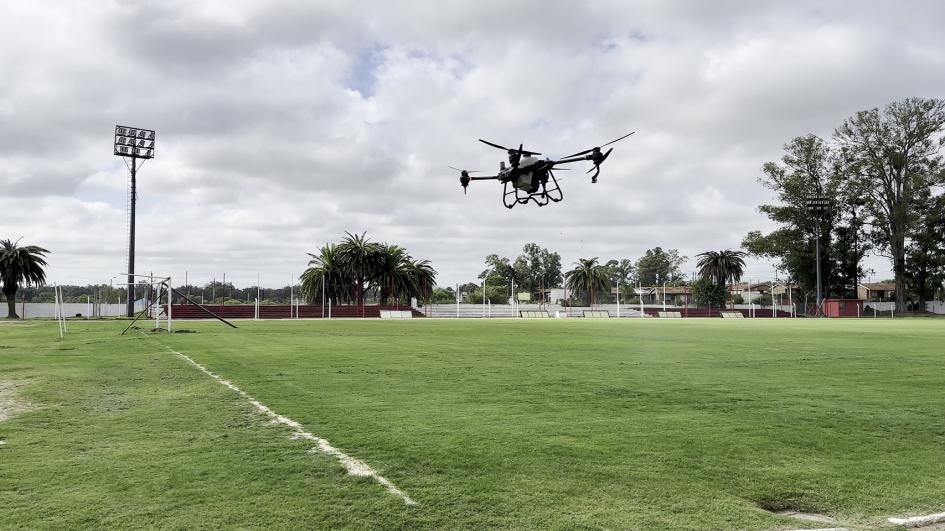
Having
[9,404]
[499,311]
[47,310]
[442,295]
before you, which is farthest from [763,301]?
[9,404]

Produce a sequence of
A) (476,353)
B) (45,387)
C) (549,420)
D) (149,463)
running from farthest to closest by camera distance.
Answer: (476,353)
(45,387)
(549,420)
(149,463)

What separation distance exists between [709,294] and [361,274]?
49519 mm

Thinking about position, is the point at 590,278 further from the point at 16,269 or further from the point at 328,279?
the point at 16,269

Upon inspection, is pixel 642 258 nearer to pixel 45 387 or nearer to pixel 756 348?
pixel 756 348

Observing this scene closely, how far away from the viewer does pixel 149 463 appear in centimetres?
680

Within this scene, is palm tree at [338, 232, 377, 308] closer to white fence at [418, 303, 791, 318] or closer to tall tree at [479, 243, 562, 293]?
white fence at [418, 303, 791, 318]

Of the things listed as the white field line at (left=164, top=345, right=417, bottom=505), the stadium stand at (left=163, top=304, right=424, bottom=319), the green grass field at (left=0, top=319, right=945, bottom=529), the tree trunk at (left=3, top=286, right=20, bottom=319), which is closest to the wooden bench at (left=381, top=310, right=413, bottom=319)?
the stadium stand at (left=163, top=304, right=424, bottom=319)

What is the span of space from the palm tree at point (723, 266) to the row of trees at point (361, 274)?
4536cm

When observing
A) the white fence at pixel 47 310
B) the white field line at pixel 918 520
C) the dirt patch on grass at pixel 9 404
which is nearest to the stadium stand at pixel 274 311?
the white fence at pixel 47 310

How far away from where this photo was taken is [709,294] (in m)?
98.7

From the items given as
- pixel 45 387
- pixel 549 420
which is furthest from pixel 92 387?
pixel 549 420

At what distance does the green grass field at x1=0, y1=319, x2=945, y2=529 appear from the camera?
5398 mm

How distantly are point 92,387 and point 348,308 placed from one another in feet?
228

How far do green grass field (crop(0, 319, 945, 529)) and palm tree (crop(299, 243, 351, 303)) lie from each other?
76.3 m
